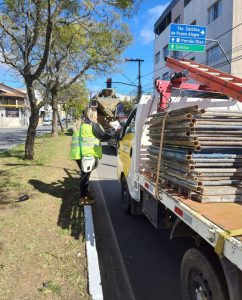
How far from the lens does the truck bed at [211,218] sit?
2689 millimetres

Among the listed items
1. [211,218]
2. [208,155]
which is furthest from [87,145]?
[211,218]

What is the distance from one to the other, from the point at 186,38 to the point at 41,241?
43.9 ft

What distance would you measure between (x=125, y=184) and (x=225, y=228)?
468cm

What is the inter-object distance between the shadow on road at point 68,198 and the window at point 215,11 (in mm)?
19120

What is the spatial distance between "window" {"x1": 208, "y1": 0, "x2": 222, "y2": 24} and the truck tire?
24.9m

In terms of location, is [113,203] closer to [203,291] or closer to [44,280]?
[44,280]

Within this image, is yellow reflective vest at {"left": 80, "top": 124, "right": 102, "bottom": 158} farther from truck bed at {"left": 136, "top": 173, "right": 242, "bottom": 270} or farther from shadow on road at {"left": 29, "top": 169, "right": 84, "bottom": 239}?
truck bed at {"left": 136, "top": 173, "right": 242, "bottom": 270}

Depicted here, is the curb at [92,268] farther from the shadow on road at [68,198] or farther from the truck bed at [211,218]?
the truck bed at [211,218]

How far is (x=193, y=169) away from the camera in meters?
3.95

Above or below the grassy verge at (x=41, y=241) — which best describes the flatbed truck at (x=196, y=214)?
above

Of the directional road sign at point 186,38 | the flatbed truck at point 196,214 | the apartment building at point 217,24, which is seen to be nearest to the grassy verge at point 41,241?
the flatbed truck at point 196,214

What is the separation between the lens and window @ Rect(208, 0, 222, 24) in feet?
84.7

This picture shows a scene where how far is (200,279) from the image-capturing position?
3.38 m

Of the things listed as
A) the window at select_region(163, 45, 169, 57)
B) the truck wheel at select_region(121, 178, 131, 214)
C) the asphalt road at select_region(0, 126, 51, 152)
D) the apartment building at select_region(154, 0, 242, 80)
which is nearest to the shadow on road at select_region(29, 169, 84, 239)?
the truck wheel at select_region(121, 178, 131, 214)
